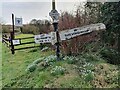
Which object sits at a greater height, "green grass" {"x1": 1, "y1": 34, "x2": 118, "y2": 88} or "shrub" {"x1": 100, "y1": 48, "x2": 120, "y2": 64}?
"shrub" {"x1": 100, "y1": 48, "x2": 120, "y2": 64}

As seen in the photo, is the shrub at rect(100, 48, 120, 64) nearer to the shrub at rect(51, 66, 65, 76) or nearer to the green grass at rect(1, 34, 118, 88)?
the green grass at rect(1, 34, 118, 88)

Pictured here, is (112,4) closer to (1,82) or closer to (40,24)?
(1,82)

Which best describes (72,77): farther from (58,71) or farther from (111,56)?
(111,56)

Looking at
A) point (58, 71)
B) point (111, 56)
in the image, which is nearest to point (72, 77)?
point (58, 71)

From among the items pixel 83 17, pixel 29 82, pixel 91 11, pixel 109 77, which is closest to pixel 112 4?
pixel 83 17

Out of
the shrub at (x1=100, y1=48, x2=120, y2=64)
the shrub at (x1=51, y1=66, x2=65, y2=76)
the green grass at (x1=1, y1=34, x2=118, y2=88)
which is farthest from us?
the shrub at (x1=100, y1=48, x2=120, y2=64)

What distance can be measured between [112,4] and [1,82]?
4.52m

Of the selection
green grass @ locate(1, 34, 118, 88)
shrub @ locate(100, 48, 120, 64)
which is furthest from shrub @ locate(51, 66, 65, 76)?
shrub @ locate(100, 48, 120, 64)

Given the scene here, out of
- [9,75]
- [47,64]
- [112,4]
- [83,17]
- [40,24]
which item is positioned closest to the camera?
[47,64]

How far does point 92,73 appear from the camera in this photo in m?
6.57

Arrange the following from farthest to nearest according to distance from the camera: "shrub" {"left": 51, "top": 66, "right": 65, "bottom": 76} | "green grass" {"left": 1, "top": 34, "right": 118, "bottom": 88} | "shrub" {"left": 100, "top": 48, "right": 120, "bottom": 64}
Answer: "shrub" {"left": 100, "top": 48, "right": 120, "bottom": 64}, "shrub" {"left": 51, "top": 66, "right": 65, "bottom": 76}, "green grass" {"left": 1, "top": 34, "right": 118, "bottom": 88}

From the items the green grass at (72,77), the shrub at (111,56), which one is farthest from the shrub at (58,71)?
the shrub at (111,56)

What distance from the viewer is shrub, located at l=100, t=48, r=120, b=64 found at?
26.7ft

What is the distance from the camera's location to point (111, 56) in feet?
27.0
